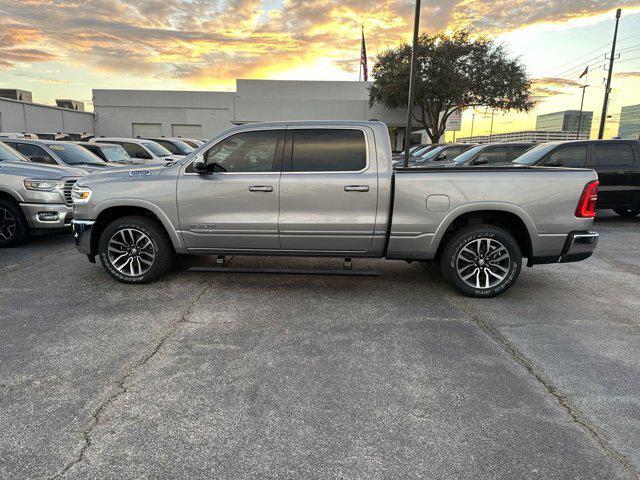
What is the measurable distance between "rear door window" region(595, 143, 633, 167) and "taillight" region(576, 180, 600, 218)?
5958 mm

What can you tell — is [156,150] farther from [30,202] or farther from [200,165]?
[200,165]

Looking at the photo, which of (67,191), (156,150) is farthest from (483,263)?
(156,150)

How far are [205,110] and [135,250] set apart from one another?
42.3 m

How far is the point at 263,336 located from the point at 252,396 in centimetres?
100

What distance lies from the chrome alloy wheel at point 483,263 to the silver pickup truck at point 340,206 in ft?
0.04

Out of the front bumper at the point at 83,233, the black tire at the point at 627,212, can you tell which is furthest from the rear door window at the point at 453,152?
the front bumper at the point at 83,233

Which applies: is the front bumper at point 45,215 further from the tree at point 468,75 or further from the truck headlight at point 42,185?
the tree at point 468,75

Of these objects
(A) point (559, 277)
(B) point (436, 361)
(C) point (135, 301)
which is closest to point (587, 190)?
(A) point (559, 277)

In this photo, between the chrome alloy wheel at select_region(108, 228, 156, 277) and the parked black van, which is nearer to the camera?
the chrome alloy wheel at select_region(108, 228, 156, 277)

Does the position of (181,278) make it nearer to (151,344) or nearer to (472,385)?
(151,344)

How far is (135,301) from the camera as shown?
489 cm

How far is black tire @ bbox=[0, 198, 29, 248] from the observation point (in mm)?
7285

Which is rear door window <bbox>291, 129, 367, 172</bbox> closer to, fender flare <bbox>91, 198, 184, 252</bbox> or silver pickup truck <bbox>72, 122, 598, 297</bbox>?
silver pickup truck <bbox>72, 122, 598, 297</bbox>

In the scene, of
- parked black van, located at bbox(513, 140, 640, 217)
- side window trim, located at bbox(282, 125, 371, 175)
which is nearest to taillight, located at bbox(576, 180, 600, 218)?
side window trim, located at bbox(282, 125, 371, 175)
